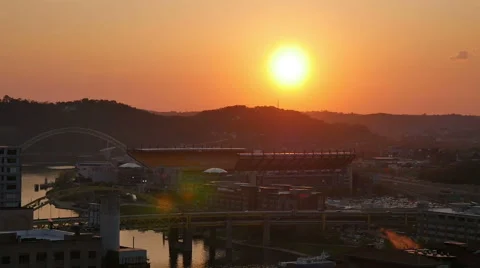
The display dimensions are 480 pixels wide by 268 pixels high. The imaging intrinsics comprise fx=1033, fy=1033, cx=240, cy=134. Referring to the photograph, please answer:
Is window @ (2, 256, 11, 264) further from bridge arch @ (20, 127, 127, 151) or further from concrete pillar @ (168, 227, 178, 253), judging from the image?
bridge arch @ (20, 127, 127, 151)

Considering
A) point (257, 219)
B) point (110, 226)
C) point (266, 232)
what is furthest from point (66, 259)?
point (257, 219)

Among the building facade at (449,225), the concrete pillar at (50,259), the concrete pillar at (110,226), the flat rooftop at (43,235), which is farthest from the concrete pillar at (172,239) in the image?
the concrete pillar at (50,259)

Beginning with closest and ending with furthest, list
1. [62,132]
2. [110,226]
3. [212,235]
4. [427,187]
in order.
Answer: [110,226] → [212,235] → [427,187] → [62,132]

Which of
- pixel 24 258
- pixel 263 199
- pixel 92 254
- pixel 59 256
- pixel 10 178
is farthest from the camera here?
pixel 263 199

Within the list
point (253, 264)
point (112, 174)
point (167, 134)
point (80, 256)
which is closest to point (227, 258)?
point (253, 264)

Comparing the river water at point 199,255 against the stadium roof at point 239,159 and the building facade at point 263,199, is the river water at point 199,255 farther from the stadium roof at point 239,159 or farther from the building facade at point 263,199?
the stadium roof at point 239,159

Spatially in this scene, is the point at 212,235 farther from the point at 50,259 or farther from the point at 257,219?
the point at 50,259
